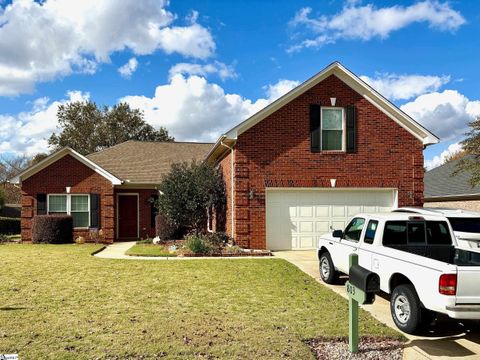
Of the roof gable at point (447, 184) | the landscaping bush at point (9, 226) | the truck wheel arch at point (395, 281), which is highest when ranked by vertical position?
the roof gable at point (447, 184)

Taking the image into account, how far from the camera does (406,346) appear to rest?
18.0ft

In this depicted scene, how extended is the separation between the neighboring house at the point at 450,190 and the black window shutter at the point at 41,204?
19786mm

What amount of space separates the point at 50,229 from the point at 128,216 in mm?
4232

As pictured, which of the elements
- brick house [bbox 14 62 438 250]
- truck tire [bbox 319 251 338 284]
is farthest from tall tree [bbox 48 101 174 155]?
truck tire [bbox 319 251 338 284]

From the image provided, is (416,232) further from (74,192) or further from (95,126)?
(95,126)

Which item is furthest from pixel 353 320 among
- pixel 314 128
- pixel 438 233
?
pixel 314 128

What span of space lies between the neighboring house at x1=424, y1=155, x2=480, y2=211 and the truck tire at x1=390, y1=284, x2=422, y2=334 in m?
16.8

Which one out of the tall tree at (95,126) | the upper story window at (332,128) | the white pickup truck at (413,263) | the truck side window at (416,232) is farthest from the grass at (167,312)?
the tall tree at (95,126)

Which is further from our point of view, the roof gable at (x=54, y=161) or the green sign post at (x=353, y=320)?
the roof gable at (x=54, y=161)

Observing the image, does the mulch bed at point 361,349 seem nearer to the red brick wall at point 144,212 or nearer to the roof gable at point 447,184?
the red brick wall at point 144,212

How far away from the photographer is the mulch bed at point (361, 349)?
5.11 m

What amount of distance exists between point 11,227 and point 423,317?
27590 mm

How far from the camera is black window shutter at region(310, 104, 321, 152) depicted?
15.1 meters

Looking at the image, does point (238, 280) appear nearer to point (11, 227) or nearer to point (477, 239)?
point (477, 239)
